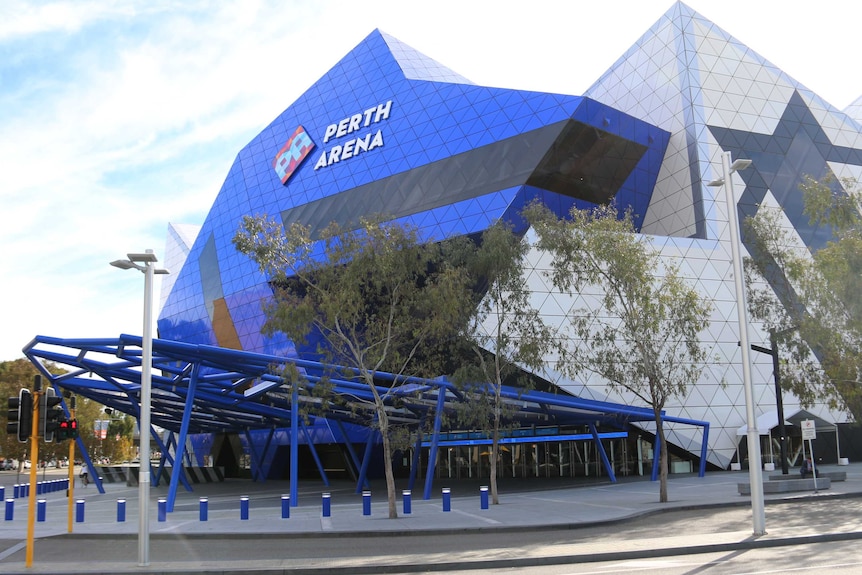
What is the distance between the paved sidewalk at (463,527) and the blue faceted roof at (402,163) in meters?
14.4

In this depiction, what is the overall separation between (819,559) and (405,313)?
13734mm

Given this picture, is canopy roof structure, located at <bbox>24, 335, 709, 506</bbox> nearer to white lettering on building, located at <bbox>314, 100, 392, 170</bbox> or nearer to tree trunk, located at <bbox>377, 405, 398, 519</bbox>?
tree trunk, located at <bbox>377, 405, 398, 519</bbox>

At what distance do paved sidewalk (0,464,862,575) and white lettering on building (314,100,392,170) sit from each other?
1087 inches

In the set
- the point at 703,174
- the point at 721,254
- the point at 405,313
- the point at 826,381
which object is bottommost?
the point at 826,381

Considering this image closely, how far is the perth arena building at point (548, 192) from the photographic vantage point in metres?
40.8

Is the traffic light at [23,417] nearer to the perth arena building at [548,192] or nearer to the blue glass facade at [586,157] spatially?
the perth arena building at [548,192]

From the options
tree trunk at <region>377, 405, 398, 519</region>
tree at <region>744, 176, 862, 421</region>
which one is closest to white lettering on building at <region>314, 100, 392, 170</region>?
tree at <region>744, 176, 862, 421</region>

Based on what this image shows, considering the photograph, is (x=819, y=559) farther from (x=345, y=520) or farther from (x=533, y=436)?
(x=533, y=436)

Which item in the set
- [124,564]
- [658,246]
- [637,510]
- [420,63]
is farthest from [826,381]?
[420,63]

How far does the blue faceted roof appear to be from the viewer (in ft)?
141

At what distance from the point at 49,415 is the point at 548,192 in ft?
106

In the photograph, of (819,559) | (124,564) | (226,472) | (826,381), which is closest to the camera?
(819,559)

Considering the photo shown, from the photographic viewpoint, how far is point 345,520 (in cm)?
2216

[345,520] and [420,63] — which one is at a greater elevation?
[420,63]
